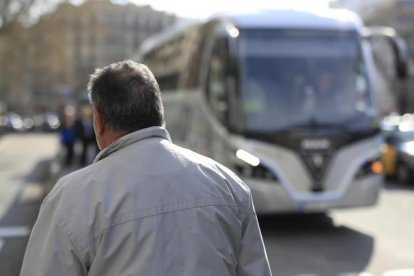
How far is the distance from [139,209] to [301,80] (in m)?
7.39

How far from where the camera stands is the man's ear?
211 centimetres

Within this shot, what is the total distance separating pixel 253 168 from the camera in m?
8.55

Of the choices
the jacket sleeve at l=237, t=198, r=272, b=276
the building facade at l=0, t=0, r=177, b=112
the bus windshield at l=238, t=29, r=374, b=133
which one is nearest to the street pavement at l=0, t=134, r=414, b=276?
the bus windshield at l=238, t=29, r=374, b=133

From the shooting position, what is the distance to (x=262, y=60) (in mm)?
8992

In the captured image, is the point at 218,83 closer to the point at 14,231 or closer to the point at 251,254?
the point at 14,231

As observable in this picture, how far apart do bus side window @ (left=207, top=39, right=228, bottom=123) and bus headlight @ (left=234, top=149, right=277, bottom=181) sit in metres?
0.75

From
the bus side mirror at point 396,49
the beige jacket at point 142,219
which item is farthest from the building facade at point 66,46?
the bus side mirror at point 396,49

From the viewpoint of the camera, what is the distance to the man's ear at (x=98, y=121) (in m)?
2.11

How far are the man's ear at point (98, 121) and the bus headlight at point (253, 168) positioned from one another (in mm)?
6503

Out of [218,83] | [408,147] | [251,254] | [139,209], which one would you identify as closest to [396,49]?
[218,83]

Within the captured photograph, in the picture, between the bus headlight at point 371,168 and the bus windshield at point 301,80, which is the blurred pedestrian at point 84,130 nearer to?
the bus windshield at point 301,80

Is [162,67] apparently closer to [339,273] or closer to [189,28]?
[189,28]

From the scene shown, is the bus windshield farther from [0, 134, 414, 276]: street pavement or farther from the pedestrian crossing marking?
the pedestrian crossing marking

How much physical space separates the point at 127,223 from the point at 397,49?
848 centimetres
